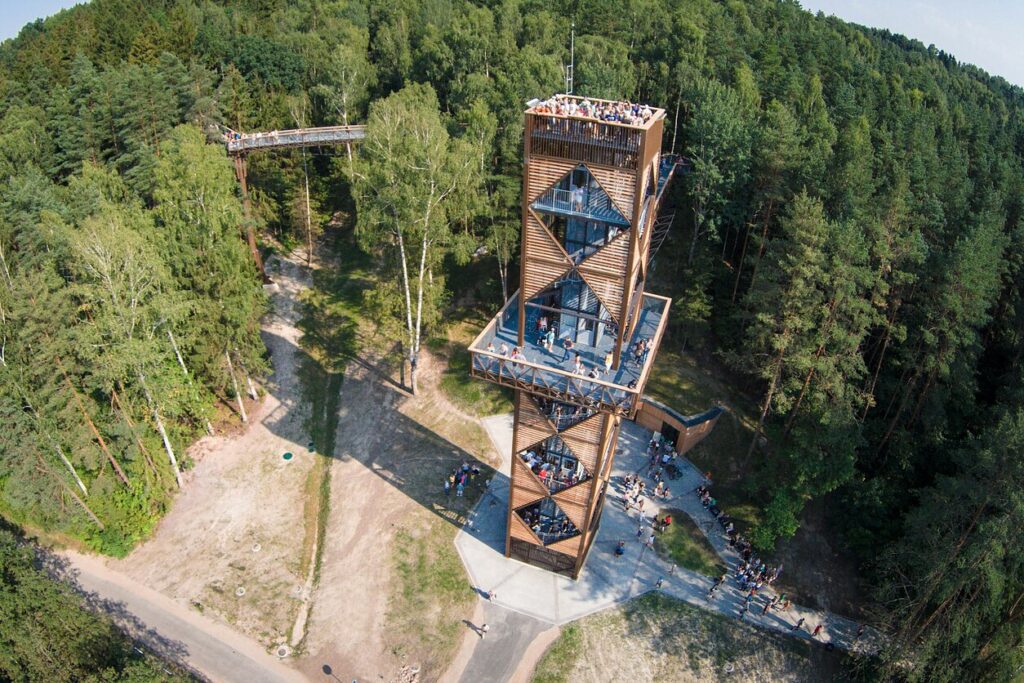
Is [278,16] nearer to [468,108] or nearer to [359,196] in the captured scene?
[468,108]

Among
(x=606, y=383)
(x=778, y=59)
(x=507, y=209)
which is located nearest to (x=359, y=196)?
(x=507, y=209)

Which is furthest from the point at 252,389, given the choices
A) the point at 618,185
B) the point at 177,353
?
the point at 618,185

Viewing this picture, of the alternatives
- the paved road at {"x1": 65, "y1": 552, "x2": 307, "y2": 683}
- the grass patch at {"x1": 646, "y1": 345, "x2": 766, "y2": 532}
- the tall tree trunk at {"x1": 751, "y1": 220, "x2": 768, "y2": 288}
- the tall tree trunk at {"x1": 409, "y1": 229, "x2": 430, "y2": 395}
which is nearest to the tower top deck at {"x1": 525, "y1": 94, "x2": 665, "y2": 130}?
the tall tree trunk at {"x1": 751, "y1": 220, "x2": 768, "y2": 288}

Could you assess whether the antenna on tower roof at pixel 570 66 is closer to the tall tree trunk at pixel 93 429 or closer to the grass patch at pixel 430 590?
the grass patch at pixel 430 590

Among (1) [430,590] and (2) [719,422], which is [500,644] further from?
(2) [719,422]

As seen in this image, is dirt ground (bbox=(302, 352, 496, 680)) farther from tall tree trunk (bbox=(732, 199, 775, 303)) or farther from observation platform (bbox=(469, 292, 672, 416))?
tall tree trunk (bbox=(732, 199, 775, 303))
